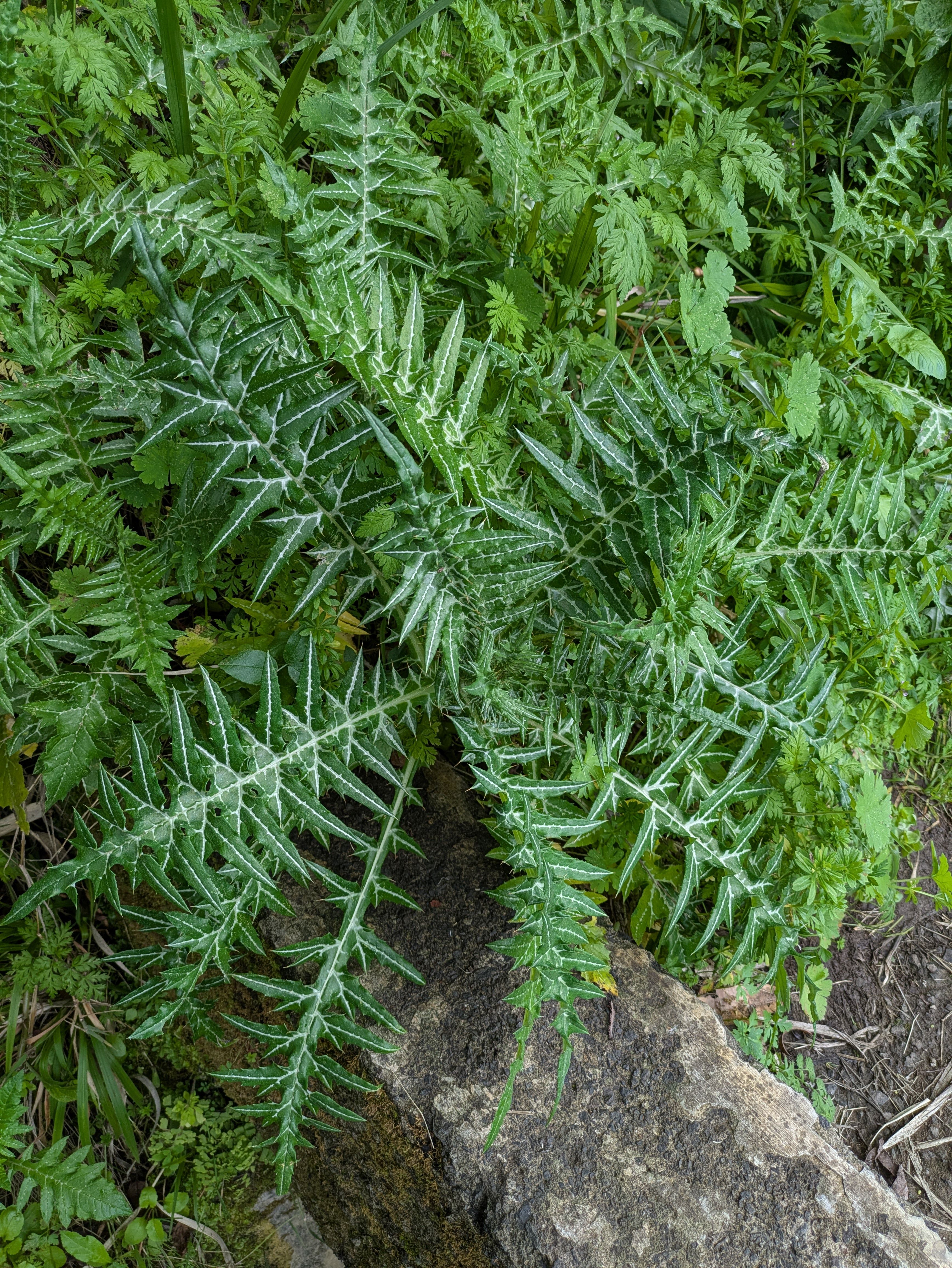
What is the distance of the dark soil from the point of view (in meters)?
2.52

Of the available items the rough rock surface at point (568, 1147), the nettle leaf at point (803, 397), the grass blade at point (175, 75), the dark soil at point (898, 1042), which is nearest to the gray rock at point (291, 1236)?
the rough rock surface at point (568, 1147)

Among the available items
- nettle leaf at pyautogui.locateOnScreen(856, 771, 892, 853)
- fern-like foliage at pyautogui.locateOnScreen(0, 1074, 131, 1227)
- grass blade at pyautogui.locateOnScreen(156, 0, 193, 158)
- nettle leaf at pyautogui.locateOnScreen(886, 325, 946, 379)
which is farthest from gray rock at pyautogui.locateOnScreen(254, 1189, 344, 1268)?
nettle leaf at pyautogui.locateOnScreen(886, 325, 946, 379)

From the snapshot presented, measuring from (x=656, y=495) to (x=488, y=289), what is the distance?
33.3 inches

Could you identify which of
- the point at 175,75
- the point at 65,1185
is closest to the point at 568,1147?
the point at 65,1185

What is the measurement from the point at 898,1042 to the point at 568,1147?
4.92 feet

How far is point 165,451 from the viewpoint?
1.78 m

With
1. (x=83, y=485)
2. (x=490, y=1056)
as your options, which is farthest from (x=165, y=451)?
(x=490, y=1056)

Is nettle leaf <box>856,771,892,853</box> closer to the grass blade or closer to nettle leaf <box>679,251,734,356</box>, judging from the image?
nettle leaf <box>679,251,734,356</box>

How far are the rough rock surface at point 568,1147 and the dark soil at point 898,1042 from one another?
69cm

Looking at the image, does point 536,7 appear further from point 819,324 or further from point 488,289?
point 819,324

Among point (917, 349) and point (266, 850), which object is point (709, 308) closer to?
point (917, 349)

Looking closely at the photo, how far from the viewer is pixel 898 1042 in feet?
8.75

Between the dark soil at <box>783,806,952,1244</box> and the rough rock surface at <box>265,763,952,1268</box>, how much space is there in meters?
0.69

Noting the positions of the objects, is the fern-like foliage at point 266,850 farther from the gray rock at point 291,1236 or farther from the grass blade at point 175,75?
the grass blade at point 175,75
